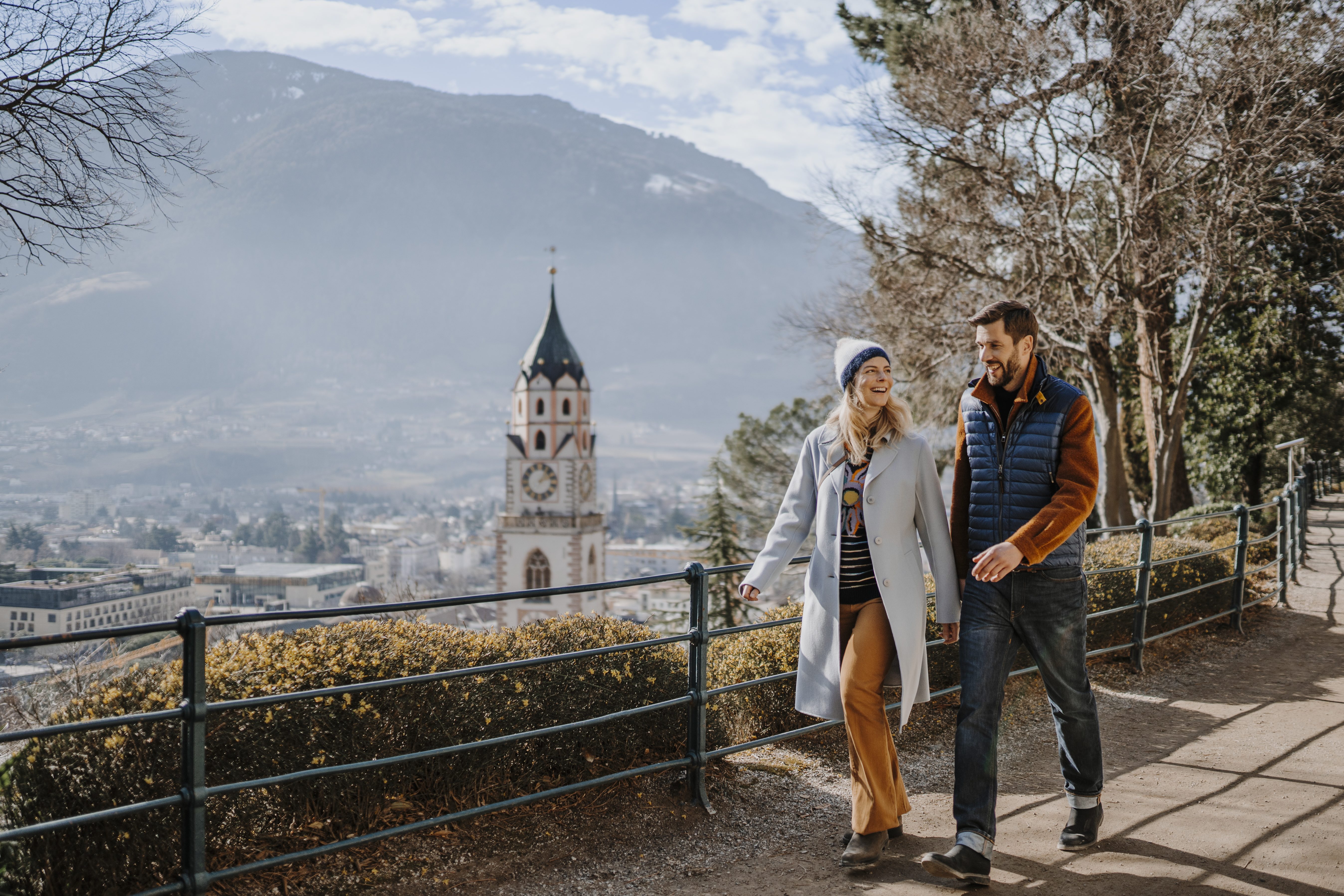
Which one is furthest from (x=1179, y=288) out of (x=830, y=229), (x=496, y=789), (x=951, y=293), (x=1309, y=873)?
(x=496, y=789)

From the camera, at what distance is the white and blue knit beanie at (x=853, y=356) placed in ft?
10.6

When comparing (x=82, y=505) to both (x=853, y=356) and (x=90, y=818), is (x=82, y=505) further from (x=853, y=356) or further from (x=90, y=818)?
(x=853, y=356)

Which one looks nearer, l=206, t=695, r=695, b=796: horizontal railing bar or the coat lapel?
l=206, t=695, r=695, b=796: horizontal railing bar

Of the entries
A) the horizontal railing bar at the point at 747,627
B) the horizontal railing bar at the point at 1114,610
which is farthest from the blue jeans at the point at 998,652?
the horizontal railing bar at the point at 1114,610

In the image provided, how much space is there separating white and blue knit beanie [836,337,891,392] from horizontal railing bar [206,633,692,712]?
1.22 metres

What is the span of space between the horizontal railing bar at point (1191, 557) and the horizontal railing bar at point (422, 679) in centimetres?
348

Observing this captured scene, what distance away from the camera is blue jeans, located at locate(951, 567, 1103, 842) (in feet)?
10.4

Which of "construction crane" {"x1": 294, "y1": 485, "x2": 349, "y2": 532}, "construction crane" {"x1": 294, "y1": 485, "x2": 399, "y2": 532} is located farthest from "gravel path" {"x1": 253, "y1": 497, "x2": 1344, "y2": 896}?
"construction crane" {"x1": 294, "y1": 485, "x2": 399, "y2": 532}

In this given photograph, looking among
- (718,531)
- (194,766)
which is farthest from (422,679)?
(718,531)

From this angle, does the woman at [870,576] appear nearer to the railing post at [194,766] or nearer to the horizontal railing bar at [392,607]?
the horizontal railing bar at [392,607]

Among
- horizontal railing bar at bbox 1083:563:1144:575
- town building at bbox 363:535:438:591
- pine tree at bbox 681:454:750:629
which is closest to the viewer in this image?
horizontal railing bar at bbox 1083:563:1144:575

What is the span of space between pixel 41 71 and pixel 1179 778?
21.7 ft

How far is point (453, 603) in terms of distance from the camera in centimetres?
303

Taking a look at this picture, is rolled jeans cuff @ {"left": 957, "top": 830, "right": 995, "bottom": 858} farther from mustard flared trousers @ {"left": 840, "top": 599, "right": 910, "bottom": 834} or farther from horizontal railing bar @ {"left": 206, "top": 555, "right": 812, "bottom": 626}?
horizontal railing bar @ {"left": 206, "top": 555, "right": 812, "bottom": 626}
